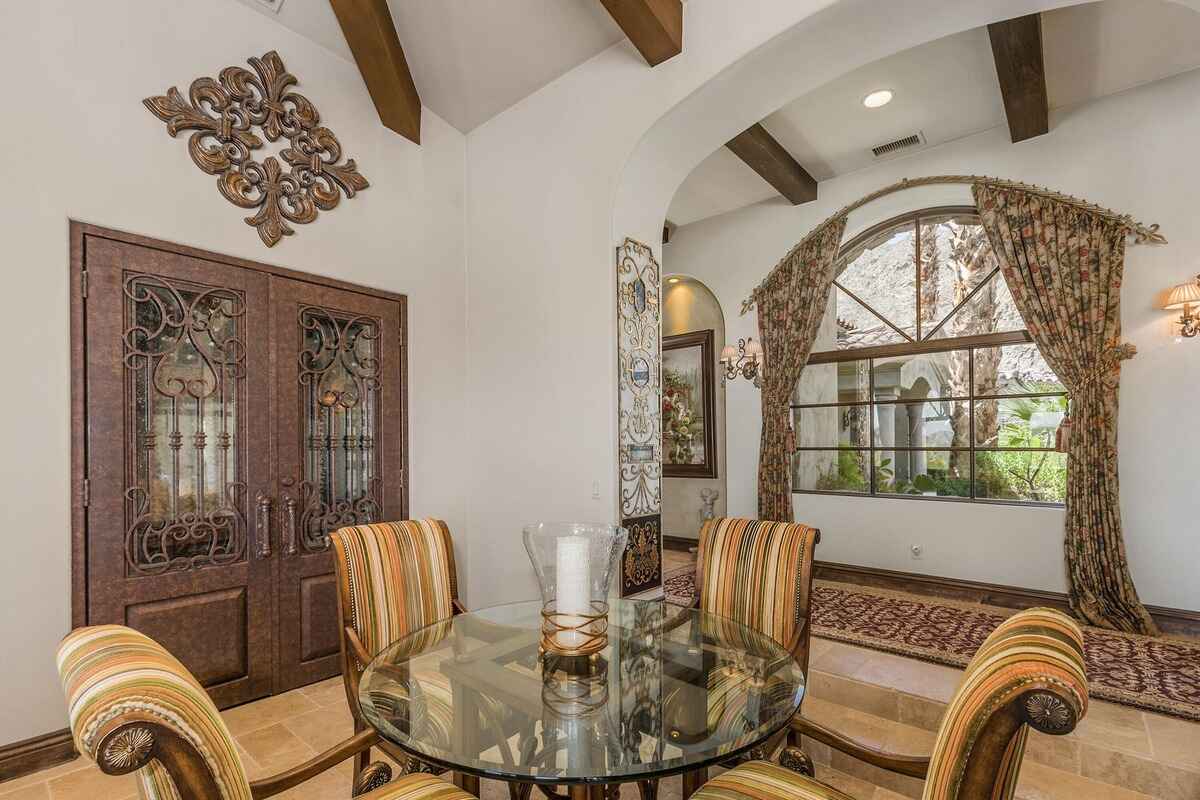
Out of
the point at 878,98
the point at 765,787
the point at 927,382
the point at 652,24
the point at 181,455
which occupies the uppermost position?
the point at 878,98

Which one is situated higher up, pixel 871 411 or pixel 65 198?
pixel 65 198

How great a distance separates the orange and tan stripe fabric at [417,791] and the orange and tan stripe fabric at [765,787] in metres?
0.58

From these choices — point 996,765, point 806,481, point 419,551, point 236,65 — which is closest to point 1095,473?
point 806,481

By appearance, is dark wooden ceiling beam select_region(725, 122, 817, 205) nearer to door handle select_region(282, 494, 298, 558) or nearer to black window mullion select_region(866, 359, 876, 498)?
black window mullion select_region(866, 359, 876, 498)

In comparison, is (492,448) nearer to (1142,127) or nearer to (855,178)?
(855,178)

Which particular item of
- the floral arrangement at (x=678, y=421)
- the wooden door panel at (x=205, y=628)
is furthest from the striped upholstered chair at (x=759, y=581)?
the floral arrangement at (x=678, y=421)

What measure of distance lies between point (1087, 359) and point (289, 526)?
4.86 m

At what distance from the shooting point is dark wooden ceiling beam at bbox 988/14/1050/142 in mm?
2934

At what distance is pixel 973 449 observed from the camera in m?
4.34

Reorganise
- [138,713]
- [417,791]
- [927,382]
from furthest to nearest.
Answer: [927,382] < [417,791] < [138,713]

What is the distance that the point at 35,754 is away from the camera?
2.24 meters

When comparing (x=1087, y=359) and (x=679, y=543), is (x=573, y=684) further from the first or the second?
(x=679, y=543)

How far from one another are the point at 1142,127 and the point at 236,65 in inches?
208

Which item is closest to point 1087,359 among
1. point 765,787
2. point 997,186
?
point 997,186
